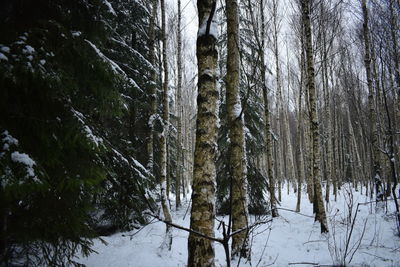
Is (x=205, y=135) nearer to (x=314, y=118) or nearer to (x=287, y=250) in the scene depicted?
(x=287, y=250)

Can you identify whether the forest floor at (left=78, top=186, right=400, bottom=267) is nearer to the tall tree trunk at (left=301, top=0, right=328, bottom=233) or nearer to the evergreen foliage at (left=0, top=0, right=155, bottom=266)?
the tall tree trunk at (left=301, top=0, right=328, bottom=233)

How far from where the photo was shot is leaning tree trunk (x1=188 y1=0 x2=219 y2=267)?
2340 mm

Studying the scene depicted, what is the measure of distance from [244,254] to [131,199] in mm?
2522

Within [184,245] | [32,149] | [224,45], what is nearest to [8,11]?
[32,149]

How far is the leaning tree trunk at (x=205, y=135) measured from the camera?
2340 millimetres

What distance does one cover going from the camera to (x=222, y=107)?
8.98 metres

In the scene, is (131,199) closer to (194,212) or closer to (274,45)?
(194,212)

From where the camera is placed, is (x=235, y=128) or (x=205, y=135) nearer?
(x=205, y=135)

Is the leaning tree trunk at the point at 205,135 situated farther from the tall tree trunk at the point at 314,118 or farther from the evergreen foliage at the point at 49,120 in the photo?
the tall tree trunk at the point at 314,118

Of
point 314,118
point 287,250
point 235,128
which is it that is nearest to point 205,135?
point 235,128

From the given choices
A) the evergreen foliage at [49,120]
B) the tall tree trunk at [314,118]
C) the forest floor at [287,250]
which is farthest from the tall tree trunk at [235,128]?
the tall tree trunk at [314,118]

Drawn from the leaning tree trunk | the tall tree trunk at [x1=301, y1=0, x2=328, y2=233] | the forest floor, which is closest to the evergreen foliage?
the leaning tree trunk

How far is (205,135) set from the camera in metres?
2.53

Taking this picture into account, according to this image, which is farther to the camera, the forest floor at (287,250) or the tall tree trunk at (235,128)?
the tall tree trunk at (235,128)
